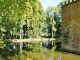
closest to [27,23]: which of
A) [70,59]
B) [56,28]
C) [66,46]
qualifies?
[56,28]

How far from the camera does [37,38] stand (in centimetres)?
4659

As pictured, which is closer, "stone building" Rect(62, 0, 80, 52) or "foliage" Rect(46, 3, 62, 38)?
"stone building" Rect(62, 0, 80, 52)

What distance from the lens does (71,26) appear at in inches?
846

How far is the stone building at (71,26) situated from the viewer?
20.2 meters

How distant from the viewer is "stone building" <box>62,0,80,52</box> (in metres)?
20.2

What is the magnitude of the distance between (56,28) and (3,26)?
17.9 meters

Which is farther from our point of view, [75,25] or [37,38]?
[37,38]

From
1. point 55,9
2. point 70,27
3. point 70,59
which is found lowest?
point 70,59

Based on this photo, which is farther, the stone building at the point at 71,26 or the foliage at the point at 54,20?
the foliage at the point at 54,20

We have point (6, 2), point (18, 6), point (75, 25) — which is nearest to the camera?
point (6, 2)

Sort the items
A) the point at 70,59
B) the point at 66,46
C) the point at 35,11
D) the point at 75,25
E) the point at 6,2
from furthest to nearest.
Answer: the point at 35,11
the point at 66,46
the point at 75,25
the point at 70,59
the point at 6,2

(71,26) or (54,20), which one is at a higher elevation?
(54,20)

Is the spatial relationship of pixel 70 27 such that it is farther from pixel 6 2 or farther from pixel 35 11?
pixel 35 11

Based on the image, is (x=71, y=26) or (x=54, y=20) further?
(x=54, y=20)
